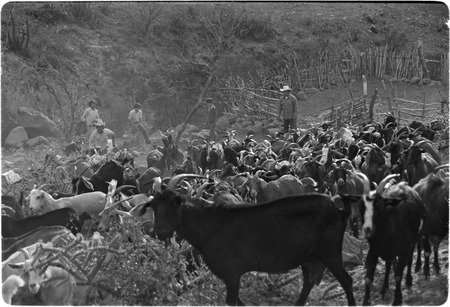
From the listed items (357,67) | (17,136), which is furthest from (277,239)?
(357,67)

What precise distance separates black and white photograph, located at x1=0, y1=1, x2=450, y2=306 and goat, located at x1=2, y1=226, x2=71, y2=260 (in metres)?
0.03

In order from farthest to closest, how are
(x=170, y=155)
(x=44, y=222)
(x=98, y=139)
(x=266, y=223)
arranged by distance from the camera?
(x=98, y=139) < (x=170, y=155) < (x=44, y=222) < (x=266, y=223)

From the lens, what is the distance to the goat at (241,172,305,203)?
1429 cm

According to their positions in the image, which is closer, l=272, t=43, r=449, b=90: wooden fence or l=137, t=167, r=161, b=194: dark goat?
l=137, t=167, r=161, b=194: dark goat

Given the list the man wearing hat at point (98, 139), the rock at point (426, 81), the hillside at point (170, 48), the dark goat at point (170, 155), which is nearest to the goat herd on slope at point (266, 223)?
the dark goat at point (170, 155)

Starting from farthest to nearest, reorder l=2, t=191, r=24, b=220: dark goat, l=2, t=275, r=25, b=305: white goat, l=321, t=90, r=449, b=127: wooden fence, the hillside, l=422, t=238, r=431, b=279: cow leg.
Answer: the hillside → l=321, t=90, r=449, b=127: wooden fence → l=2, t=191, r=24, b=220: dark goat → l=422, t=238, r=431, b=279: cow leg → l=2, t=275, r=25, b=305: white goat

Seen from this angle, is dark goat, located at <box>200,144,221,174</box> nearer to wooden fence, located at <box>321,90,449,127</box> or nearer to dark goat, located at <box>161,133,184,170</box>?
dark goat, located at <box>161,133,184,170</box>

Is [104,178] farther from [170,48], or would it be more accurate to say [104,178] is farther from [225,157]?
[170,48]

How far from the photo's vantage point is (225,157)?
18547 mm

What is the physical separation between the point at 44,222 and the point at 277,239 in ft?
11.4

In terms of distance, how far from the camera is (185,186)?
12844 mm

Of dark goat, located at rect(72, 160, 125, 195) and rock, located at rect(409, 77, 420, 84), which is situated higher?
dark goat, located at rect(72, 160, 125, 195)

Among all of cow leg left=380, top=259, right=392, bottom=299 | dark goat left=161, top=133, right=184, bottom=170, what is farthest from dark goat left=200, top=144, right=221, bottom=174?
cow leg left=380, top=259, right=392, bottom=299

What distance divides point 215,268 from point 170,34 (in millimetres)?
26293
